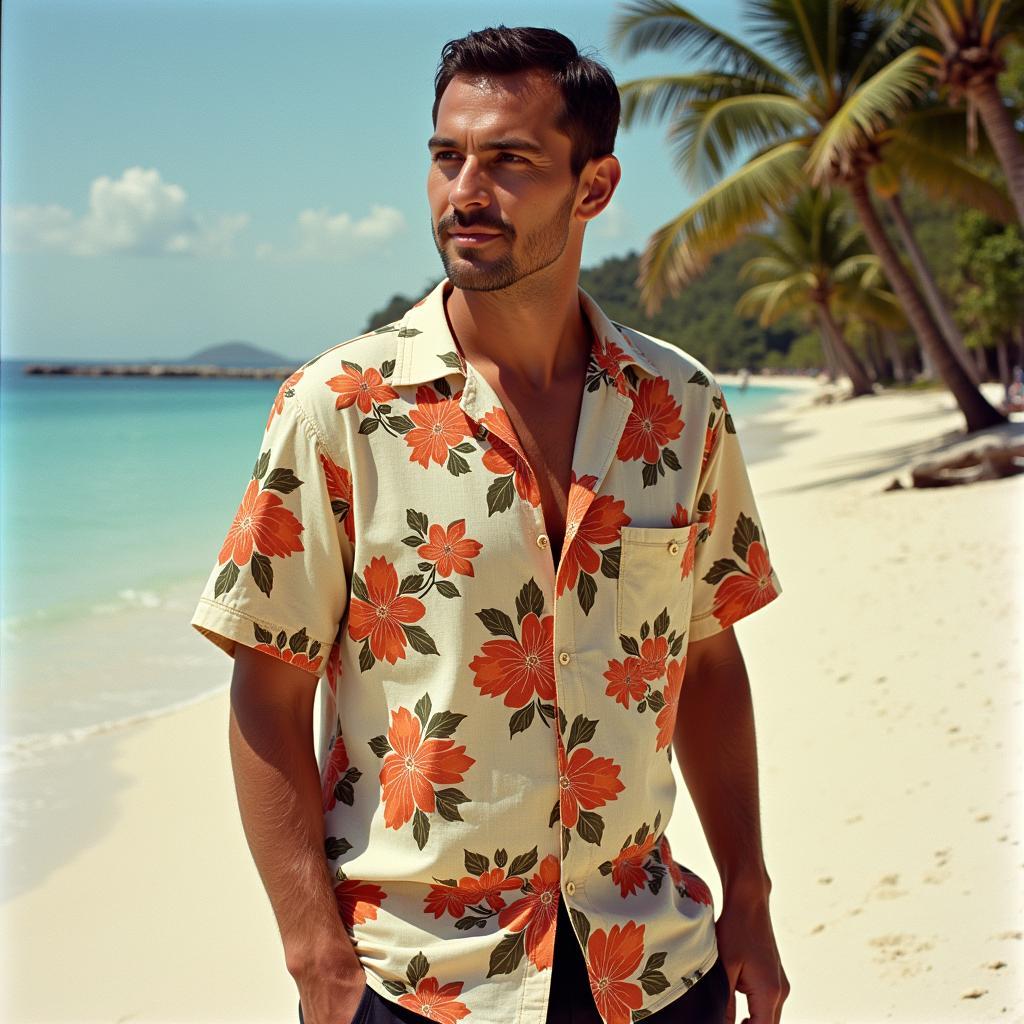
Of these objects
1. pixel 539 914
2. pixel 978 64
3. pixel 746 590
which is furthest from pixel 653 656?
pixel 978 64

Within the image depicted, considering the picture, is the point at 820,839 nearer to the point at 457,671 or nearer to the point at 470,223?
the point at 457,671

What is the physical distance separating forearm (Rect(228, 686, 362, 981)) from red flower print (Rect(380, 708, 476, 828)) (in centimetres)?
11

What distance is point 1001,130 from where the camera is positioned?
464 inches

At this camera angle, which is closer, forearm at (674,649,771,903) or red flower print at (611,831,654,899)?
red flower print at (611,831,654,899)

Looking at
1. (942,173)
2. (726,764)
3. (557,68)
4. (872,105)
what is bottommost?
(726,764)

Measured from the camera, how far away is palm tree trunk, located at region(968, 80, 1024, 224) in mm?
11828

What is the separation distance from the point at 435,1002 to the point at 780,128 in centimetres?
1510

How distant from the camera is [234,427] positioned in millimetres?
45688

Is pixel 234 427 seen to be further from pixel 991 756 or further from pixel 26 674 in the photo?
pixel 991 756

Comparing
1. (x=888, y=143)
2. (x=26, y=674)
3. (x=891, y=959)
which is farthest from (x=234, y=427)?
(x=891, y=959)

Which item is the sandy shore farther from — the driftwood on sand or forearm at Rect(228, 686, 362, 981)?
the driftwood on sand

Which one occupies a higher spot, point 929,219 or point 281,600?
point 929,219

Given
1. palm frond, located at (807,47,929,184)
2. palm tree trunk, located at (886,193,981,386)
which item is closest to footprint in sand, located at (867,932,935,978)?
palm frond, located at (807,47,929,184)

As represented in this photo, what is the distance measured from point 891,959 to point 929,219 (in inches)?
2298
